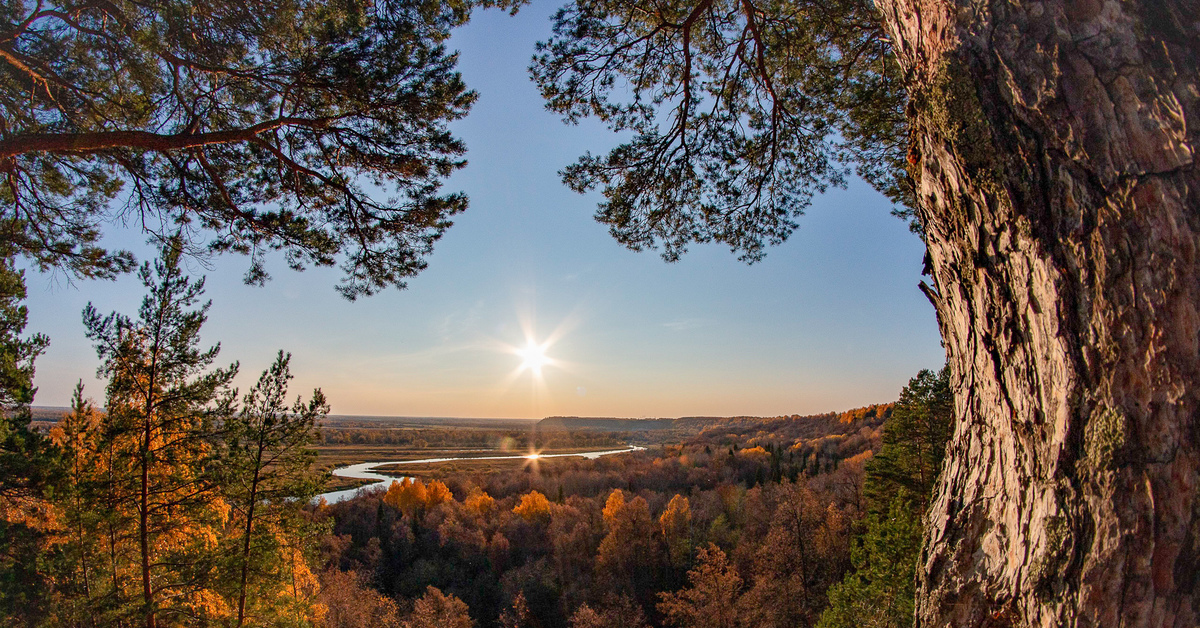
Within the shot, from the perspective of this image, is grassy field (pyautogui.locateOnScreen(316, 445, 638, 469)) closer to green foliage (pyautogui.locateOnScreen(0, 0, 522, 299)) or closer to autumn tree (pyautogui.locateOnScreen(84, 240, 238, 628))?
autumn tree (pyautogui.locateOnScreen(84, 240, 238, 628))

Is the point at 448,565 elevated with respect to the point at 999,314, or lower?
lower

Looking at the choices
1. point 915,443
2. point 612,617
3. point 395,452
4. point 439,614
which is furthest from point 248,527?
point 395,452

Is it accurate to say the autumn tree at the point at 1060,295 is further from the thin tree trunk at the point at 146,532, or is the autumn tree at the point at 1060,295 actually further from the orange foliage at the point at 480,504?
the orange foliage at the point at 480,504

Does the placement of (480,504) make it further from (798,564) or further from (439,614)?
(798,564)

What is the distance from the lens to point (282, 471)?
8.24 metres

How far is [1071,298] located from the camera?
3.84ft

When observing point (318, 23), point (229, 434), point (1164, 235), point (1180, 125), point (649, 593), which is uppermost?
point (318, 23)

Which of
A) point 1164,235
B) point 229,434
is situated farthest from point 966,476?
point 229,434

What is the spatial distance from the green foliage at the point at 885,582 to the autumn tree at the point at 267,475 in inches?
473

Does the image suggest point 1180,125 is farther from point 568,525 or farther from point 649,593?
point 568,525

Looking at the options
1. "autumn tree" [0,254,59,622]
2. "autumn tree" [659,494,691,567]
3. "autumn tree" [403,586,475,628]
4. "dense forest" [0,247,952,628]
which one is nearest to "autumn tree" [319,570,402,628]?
"dense forest" [0,247,952,628]

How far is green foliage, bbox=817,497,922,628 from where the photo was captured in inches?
447

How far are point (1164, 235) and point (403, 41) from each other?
5.03 meters

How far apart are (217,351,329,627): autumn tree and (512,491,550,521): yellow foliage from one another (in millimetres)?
43196
